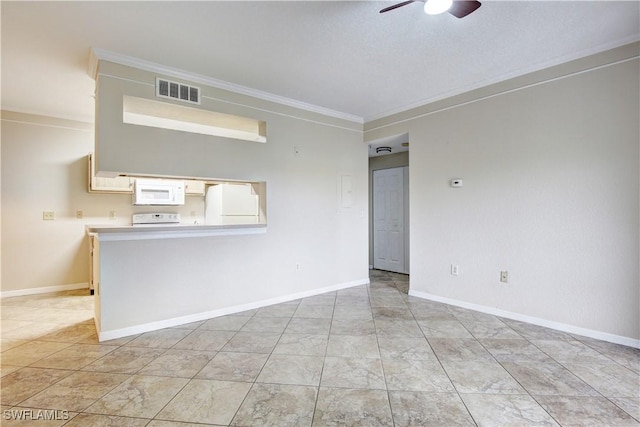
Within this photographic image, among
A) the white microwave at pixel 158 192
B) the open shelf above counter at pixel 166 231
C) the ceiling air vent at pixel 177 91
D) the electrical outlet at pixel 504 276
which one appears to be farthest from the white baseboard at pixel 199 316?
the ceiling air vent at pixel 177 91

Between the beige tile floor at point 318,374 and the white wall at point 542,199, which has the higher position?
the white wall at point 542,199

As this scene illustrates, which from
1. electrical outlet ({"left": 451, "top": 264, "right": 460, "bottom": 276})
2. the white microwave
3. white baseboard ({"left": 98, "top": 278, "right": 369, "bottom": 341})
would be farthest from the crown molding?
electrical outlet ({"left": 451, "top": 264, "right": 460, "bottom": 276})

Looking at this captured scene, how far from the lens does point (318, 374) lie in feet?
7.30

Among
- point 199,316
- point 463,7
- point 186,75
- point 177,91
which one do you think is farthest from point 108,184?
point 463,7

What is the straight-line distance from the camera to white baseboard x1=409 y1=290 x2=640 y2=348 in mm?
2676

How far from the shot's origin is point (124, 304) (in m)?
2.94

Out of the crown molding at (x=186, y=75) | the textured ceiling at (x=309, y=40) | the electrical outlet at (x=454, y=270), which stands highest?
the textured ceiling at (x=309, y=40)

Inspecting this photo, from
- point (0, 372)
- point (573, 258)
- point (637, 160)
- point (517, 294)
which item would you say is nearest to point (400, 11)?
point (637, 160)

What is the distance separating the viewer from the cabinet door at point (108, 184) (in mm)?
4539

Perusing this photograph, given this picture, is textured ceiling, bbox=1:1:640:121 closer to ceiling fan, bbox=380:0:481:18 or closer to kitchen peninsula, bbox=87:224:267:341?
ceiling fan, bbox=380:0:481:18

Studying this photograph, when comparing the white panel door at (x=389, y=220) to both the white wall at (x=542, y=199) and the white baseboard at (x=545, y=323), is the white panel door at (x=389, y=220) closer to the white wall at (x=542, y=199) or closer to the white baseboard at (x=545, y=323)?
the white wall at (x=542, y=199)

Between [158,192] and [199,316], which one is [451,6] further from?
[158,192]

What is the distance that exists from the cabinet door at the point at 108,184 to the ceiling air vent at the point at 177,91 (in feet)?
6.81

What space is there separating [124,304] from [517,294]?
4033 mm
